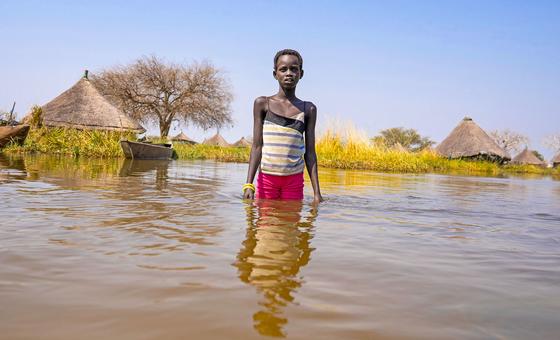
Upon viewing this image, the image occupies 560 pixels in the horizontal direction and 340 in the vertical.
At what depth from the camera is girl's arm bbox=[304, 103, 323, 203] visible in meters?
3.83

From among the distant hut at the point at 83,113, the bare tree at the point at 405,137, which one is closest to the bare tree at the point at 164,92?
the distant hut at the point at 83,113

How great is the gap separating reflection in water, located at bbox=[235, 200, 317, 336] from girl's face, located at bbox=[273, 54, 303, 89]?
1290 mm

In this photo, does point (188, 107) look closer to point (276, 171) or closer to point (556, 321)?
point (276, 171)

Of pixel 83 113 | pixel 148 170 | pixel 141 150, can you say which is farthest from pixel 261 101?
pixel 83 113

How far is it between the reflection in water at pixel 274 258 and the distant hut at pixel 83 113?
17.0 m

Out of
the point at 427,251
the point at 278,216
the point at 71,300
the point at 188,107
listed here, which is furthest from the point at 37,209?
the point at 188,107

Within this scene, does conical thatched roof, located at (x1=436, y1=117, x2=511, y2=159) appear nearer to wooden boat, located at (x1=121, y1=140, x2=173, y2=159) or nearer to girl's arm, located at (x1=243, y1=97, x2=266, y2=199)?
wooden boat, located at (x1=121, y1=140, x2=173, y2=159)

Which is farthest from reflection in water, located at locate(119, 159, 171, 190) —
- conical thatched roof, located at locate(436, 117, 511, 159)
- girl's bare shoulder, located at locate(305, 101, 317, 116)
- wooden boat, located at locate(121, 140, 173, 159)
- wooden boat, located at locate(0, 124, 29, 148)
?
conical thatched roof, located at locate(436, 117, 511, 159)

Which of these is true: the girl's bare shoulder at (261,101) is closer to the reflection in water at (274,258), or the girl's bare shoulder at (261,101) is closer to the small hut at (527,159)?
the reflection in water at (274,258)

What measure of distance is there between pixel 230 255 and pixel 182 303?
55cm

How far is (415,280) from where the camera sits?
1.42 m

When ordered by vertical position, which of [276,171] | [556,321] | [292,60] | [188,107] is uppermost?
[188,107]

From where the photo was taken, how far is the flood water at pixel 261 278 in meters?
0.98

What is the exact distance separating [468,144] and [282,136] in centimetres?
2847
